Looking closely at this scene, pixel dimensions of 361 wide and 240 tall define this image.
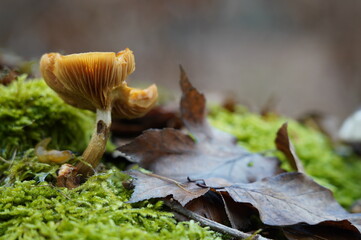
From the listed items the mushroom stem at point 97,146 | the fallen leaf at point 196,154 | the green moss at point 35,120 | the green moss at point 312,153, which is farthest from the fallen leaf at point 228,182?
the green moss at point 312,153

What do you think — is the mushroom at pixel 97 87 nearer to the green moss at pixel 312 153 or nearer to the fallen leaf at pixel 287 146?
the fallen leaf at pixel 287 146

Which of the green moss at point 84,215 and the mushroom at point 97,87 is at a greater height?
the mushroom at point 97,87

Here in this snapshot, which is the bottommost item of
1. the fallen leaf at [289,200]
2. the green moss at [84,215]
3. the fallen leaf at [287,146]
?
the green moss at [84,215]

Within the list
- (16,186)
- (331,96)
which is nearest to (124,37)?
(331,96)

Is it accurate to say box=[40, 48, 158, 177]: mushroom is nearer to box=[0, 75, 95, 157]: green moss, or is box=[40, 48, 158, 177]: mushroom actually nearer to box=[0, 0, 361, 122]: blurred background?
box=[0, 75, 95, 157]: green moss

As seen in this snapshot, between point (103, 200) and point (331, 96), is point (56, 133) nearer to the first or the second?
point (103, 200)

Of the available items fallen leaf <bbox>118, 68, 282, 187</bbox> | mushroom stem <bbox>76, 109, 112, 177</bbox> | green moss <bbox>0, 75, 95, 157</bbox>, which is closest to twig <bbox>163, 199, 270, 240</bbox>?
fallen leaf <bbox>118, 68, 282, 187</bbox>

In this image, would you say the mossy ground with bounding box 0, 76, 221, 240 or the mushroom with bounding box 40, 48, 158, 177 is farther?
the mushroom with bounding box 40, 48, 158, 177

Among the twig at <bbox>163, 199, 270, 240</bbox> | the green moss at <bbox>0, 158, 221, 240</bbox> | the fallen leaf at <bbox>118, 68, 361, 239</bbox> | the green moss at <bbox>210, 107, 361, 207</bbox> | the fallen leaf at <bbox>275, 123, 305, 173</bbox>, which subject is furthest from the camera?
the green moss at <bbox>210, 107, 361, 207</bbox>
